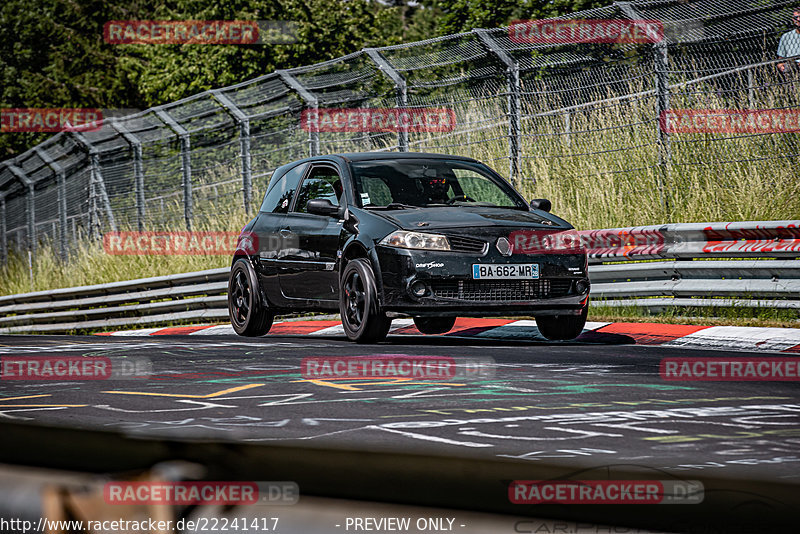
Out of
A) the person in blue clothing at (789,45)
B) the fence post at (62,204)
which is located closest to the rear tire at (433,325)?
the person in blue clothing at (789,45)

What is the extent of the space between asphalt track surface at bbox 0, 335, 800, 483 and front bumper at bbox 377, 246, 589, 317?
1.06ft

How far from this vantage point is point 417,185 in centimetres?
1002

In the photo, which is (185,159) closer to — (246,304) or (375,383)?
(246,304)

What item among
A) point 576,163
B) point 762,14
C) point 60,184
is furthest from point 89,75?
point 762,14

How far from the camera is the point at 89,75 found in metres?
40.6

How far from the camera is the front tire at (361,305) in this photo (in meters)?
8.83

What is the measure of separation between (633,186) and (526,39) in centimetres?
227

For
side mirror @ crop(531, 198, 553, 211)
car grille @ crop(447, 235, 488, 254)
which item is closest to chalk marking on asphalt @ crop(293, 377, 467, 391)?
car grille @ crop(447, 235, 488, 254)

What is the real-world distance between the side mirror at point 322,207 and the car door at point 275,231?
86 centimetres

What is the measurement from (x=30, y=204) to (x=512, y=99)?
48.3 feet

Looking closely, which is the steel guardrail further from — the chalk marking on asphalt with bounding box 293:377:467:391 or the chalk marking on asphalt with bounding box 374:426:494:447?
the chalk marking on asphalt with bounding box 374:426:494:447

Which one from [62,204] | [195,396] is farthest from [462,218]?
[62,204]

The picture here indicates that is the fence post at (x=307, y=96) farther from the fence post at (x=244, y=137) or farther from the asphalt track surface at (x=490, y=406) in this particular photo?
the asphalt track surface at (x=490, y=406)

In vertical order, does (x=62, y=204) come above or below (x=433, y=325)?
above
